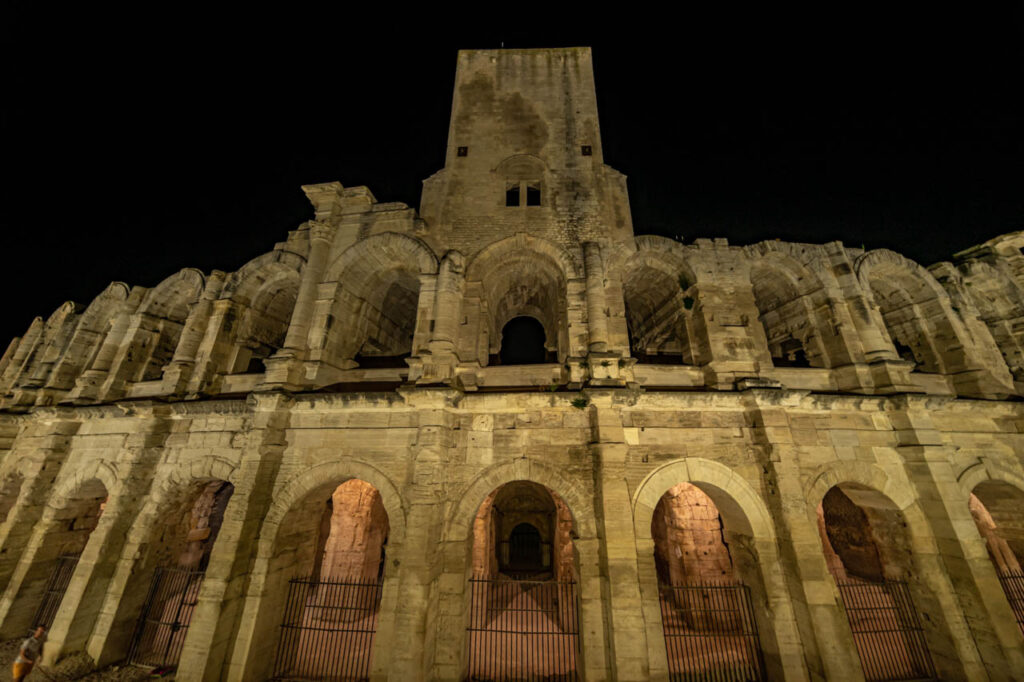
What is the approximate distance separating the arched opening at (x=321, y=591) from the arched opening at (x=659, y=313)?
8.06 metres

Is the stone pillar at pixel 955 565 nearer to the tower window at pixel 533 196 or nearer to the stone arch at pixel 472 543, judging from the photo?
the stone arch at pixel 472 543

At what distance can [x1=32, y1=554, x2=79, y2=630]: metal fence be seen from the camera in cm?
845

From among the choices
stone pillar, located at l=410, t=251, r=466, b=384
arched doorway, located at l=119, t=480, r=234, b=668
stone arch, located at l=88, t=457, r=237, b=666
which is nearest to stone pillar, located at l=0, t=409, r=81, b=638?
stone arch, located at l=88, t=457, r=237, b=666

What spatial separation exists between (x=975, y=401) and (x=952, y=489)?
8.10 feet

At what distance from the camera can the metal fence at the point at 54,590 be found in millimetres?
8445

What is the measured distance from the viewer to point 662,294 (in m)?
10.7

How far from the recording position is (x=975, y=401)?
26.3 feet

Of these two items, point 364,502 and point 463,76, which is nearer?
point 364,502

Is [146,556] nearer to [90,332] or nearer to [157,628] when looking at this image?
[157,628]

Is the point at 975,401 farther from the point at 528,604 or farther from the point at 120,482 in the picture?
the point at 120,482

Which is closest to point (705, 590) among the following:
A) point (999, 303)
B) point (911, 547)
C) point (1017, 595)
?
point (911, 547)

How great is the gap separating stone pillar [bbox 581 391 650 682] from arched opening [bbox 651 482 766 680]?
72.4 inches

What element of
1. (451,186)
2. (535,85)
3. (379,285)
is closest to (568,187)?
(451,186)

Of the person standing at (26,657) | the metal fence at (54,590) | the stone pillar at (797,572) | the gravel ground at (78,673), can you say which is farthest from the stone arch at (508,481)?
the metal fence at (54,590)
